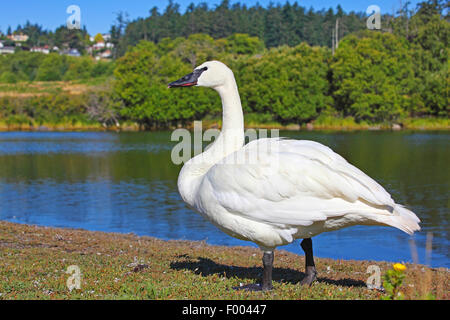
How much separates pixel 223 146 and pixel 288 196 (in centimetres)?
163

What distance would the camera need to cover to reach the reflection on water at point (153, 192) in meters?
15.8

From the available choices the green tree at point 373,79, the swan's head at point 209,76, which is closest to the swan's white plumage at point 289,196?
the swan's head at point 209,76

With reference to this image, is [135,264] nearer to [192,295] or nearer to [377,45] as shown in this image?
[192,295]

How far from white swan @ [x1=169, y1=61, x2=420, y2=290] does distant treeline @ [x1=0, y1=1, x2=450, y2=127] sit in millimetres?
70967

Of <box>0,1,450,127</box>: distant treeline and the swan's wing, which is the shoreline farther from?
the swan's wing

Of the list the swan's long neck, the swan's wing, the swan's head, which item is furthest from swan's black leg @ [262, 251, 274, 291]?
the swan's head

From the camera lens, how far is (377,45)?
79.9m

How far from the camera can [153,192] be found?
25469 millimetres

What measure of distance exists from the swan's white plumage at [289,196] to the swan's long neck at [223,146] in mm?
428

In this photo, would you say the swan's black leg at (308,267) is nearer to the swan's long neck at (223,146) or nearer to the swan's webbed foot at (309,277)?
the swan's webbed foot at (309,277)

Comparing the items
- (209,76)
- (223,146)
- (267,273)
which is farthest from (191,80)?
(267,273)

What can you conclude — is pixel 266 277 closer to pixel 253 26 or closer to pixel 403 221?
pixel 403 221

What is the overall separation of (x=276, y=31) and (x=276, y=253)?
141 meters
